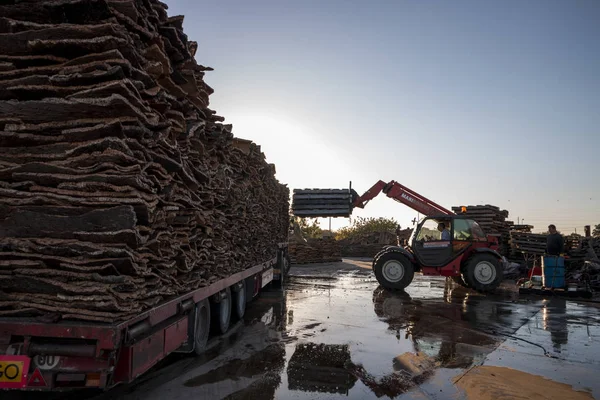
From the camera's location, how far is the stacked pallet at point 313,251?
81.6ft

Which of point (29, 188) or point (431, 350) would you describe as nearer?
point (29, 188)

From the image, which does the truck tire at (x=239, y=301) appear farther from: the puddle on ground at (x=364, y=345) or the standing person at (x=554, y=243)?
the standing person at (x=554, y=243)

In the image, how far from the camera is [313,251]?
2558 centimetres

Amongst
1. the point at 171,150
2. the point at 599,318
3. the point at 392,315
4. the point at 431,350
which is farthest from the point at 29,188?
the point at 599,318

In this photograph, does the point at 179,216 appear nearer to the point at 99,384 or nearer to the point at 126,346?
the point at 126,346

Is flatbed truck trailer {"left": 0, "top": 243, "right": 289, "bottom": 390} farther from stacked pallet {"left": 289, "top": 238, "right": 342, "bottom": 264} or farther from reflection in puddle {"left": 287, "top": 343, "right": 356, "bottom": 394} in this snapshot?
stacked pallet {"left": 289, "top": 238, "right": 342, "bottom": 264}

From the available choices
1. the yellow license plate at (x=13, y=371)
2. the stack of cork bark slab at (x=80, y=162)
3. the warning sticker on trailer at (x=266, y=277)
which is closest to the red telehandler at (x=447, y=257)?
the warning sticker on trailer at (x=266, y=277)

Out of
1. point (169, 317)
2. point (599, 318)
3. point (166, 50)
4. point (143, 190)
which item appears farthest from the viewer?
point (599, 318)

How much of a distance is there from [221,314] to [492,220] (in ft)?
50.3

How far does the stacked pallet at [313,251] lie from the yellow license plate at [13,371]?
20.6 metres

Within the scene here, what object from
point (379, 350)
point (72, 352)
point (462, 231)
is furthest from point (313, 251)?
point (72, 352)

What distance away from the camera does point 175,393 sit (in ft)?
15.8

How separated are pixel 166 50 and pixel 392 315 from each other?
7.23 metres

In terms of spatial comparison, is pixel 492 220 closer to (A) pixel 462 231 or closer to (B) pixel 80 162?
(A) pixel 462 231
